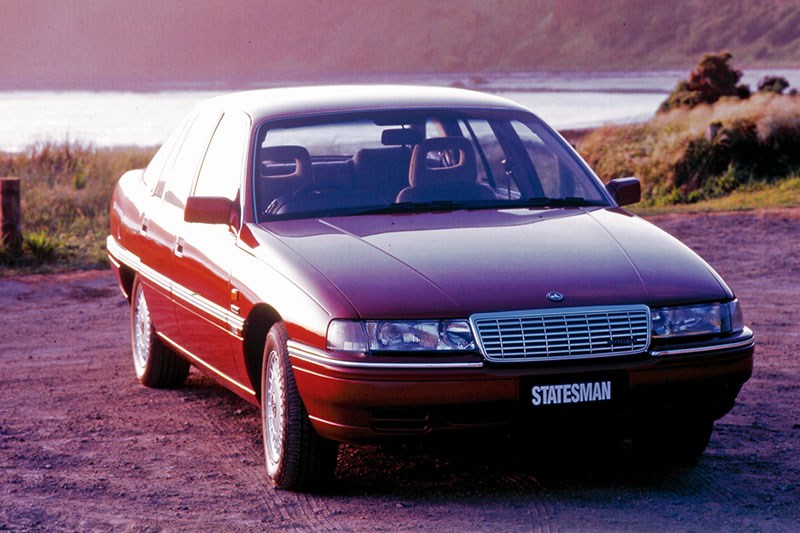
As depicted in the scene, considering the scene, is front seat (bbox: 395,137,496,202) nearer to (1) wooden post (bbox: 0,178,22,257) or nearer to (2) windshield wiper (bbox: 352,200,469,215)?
(2) windshield wiper (bbox: 352,200,469,215)

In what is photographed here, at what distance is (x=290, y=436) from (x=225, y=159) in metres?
1.91

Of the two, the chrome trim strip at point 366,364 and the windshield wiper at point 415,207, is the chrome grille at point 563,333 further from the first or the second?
the windshield wiper at point 415,207

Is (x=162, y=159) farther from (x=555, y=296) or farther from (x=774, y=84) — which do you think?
(x=774, y=84)

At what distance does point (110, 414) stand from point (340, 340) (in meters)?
2.70

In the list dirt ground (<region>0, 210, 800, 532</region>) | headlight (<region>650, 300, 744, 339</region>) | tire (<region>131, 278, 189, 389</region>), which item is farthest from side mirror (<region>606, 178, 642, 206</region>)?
tire (<region>131, 278, 189, 389</region>)

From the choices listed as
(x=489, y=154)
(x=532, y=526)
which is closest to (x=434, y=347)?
(x=532, y=526)

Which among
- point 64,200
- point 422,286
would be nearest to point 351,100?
point 422,286

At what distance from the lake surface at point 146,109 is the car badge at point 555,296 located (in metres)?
21.5

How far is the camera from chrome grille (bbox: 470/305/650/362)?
5367 mm

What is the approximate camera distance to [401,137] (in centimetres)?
709

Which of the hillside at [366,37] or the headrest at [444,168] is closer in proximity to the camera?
the headrest at [444,168]

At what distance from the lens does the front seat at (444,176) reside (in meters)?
6.76

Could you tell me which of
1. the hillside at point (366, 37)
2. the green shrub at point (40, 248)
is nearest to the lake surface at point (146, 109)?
the green shrub at point (40, 248)

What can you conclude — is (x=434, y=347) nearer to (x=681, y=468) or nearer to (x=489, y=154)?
(x=681, y=468)
